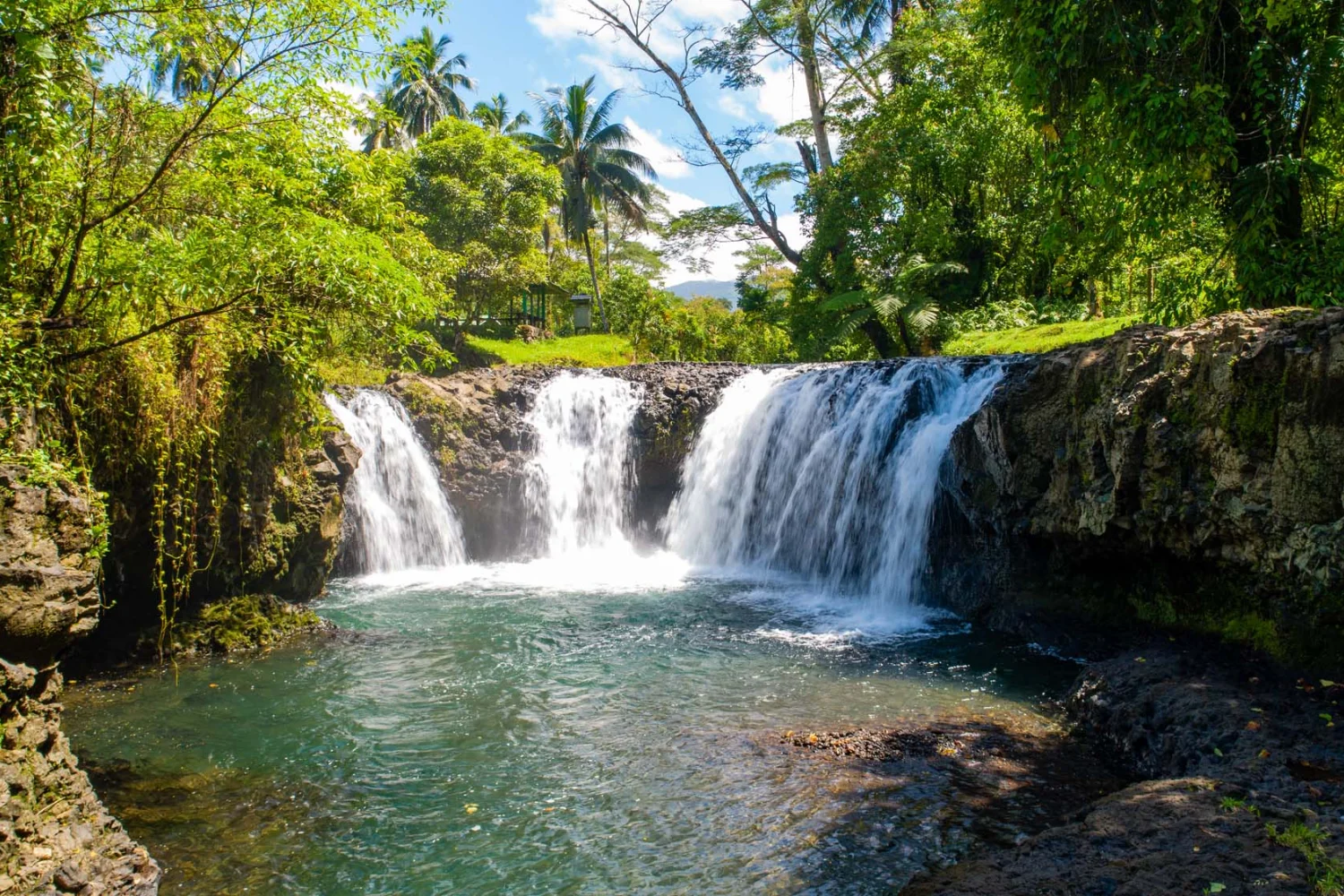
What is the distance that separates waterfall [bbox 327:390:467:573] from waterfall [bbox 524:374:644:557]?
192cm

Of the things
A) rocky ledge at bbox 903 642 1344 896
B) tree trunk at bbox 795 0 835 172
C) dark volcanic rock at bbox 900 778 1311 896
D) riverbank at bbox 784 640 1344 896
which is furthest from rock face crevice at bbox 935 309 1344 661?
tree trunk at bbox 795 0 835 172

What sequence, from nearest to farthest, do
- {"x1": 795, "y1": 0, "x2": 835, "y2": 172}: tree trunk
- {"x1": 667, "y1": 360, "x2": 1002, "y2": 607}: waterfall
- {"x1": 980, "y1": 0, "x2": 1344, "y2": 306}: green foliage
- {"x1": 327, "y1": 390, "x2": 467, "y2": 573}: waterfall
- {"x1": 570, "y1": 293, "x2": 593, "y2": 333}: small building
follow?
{"x1": 980, "y1": 0, "x2": 1344, "y2": 306}: green foliage → {"x1": 667, "y1": 360, "x2": 1002, "y2": 607}: waterfall → {"x1": 327, "y1": 390, "x2": 467, "y2": 573}: waterfall → {"x1": 795, "y1": 0, "x2": 835, "y2": 172}: tree trunk → {"x1": 570, "y1": 293, "x2": 593, "y2": 333}: small building

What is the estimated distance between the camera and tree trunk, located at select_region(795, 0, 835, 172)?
83.9ft

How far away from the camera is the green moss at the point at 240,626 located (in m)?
8.54

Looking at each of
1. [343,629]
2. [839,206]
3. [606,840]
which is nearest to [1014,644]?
[606,840]

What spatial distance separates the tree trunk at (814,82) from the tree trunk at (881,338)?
535cm

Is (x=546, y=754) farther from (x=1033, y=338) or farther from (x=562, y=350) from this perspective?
Result: (x=562, y=350)

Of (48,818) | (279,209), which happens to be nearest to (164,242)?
(279,209)

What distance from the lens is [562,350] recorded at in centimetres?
3105

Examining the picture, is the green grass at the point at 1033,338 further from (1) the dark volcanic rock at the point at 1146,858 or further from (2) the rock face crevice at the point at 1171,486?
(1) the dark volcanic rock at the point at 1146,858

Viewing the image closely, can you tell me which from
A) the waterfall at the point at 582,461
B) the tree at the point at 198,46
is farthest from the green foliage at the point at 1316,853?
the waterfall at the point at 582,461

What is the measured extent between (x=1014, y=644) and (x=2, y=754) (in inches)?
336

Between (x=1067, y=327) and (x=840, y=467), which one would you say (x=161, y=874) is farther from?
(x=1067, y=327)

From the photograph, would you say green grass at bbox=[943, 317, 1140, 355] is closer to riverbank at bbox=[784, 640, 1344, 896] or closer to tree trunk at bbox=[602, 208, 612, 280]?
riverbank at bbox=[784, 640, 1344, 896]
